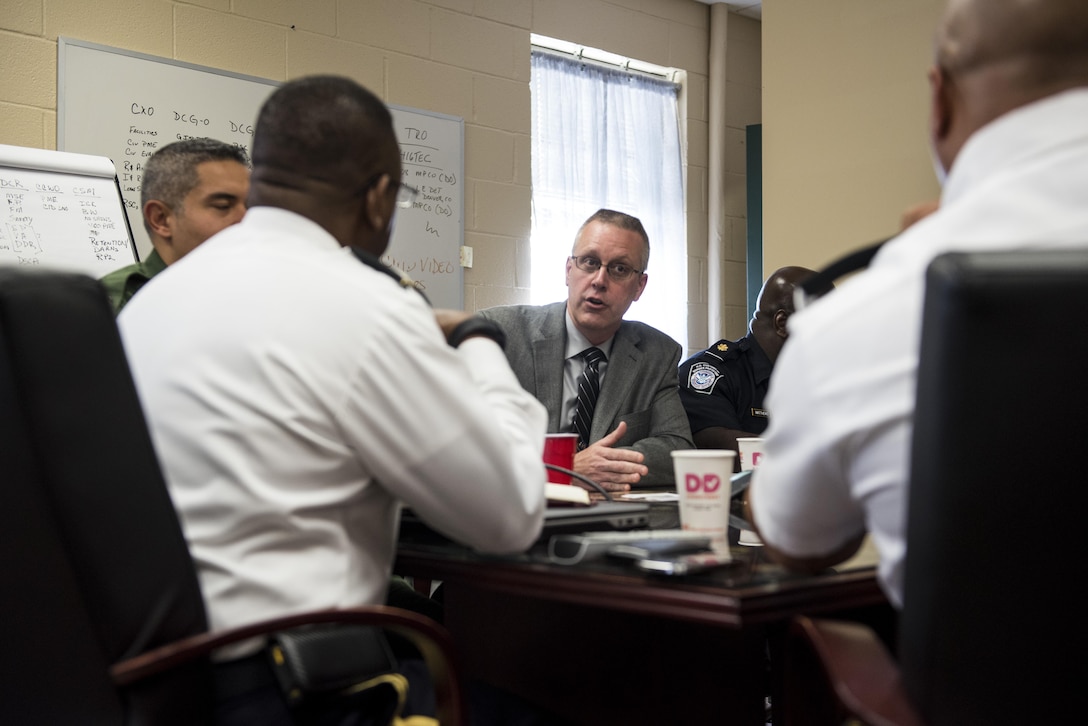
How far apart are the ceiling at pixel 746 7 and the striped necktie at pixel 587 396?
3088 mm

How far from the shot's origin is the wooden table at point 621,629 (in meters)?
1.02

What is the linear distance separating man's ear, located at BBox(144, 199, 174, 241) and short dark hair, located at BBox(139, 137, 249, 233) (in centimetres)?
1

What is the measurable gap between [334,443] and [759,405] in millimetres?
2104

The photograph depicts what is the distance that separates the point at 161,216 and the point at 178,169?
0.12m

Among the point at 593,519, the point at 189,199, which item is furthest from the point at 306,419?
the point at 189,199

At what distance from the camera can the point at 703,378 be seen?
3.04 m

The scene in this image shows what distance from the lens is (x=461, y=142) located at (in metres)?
4.22

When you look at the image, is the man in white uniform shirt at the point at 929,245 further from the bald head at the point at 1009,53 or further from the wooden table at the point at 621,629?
the wooden table at the point at 621,629

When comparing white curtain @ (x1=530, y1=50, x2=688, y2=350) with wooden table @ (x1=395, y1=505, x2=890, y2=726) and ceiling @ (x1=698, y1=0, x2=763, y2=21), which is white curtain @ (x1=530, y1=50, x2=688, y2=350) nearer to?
ceiling @ (x1=698, y1=0, x2=763, y2=21)

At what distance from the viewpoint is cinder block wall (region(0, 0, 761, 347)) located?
325 cm

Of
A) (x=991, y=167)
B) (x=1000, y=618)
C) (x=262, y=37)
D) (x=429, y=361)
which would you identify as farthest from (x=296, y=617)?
(x=262, y=37)

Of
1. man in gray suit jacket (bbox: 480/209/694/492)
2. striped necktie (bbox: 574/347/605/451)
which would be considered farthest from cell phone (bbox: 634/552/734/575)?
striped necktie (bbox: 574/347/605/451)

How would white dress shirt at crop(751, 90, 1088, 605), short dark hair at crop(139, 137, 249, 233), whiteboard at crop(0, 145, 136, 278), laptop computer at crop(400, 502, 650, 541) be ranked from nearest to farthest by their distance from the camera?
white dress shirt at crop(751, 90, 1088, 605) → laptop computer at crop(400, 502, 650, 541) → short dark hair at crop(139, 137, 249, 233) → whiteboard at crop(0, 145, 136, 278)

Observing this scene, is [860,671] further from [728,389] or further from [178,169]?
[728,389]
